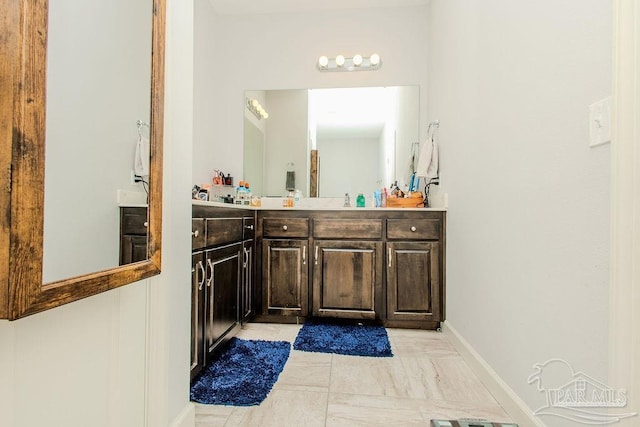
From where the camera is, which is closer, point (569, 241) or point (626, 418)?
point (626, 418)

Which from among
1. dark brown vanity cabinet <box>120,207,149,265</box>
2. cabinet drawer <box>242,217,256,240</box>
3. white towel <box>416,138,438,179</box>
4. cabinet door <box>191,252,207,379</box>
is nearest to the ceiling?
white towel <box>416,138,438,179</box>

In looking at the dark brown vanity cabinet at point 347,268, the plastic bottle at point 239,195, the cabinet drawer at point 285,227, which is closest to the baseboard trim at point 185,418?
the dark brown vanity cabinet at point 347,268

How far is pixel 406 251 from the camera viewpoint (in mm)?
2354

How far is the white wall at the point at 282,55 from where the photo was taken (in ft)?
9.32

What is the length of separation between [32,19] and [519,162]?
1.45 m

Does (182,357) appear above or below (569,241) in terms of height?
below

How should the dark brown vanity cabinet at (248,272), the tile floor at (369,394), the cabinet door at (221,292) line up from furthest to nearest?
the dark brown vanity cabinet at (248,272) → the cabinet door at (221,292) → the tile floor at (369,394)

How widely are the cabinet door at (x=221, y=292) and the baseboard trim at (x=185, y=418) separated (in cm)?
47

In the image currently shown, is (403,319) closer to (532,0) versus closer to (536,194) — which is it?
(536,194)

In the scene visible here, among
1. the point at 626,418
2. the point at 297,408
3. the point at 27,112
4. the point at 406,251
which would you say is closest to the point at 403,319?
the point at 406,251

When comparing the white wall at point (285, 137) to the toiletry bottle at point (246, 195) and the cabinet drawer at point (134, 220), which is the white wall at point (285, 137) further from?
the cabinet drawer at point (134, 220)

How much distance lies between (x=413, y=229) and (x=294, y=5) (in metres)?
2.23

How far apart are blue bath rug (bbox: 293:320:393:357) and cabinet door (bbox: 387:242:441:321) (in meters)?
0.23

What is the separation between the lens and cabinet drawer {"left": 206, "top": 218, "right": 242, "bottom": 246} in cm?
168
